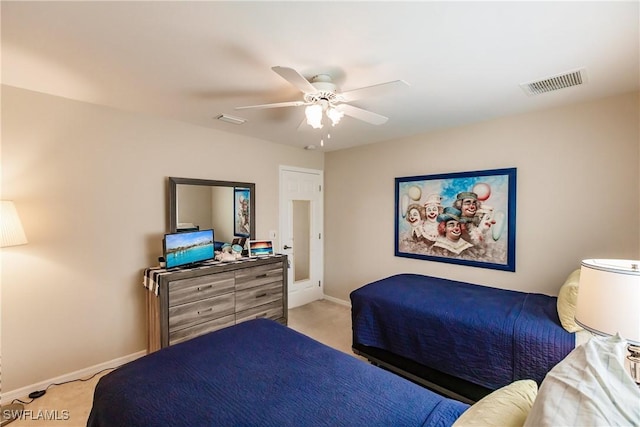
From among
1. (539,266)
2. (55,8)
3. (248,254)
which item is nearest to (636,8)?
(539,266)

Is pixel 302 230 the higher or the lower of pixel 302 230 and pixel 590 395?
the higher

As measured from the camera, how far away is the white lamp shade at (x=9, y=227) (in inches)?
80.0

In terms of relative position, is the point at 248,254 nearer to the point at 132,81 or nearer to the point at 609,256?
the point at 132,81

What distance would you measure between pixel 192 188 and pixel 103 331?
1.63 meters

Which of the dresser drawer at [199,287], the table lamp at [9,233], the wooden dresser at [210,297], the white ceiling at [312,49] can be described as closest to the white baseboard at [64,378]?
the table lamp at [9,233]

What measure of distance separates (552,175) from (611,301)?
1861 millimetres

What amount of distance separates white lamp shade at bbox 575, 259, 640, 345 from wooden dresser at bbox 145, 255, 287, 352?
109 inches

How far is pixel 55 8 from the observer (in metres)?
1.43

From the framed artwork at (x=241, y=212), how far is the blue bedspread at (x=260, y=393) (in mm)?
2091

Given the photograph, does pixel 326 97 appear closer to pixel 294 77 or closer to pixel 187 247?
pixel 294 77

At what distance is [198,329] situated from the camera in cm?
283

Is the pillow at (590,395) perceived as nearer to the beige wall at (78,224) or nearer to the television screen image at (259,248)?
the television screen image at (259,248)

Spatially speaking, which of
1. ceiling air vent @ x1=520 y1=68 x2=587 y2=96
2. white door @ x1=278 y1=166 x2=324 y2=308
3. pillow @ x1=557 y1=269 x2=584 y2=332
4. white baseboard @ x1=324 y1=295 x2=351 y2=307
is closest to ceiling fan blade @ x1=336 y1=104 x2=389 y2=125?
ceiling air vent @ x1=520 y1=68 x2=587 y2=96

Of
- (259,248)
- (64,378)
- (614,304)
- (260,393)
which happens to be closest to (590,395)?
(614,304)
